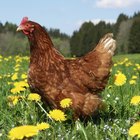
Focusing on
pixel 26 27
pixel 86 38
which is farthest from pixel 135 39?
pixel 26 27

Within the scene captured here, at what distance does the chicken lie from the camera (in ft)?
15.0

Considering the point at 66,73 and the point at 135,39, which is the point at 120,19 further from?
the point at 66,73

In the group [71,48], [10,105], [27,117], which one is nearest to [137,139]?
[27,117]

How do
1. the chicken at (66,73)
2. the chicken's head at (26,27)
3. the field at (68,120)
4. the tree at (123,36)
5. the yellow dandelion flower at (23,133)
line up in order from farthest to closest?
the tree at (123,36) < the chicken's head at (26,27) < the chicken at (66,73) < the field at (68,120) < the yellow dandelion flower at (23,133)

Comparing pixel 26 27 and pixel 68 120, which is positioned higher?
pixel 26 27

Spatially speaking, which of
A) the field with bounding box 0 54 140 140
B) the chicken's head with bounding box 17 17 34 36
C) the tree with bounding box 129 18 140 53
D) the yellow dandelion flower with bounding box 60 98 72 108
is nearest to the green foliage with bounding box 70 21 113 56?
the tree with bounding box 129 18 140 53

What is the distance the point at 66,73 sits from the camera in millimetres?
4793

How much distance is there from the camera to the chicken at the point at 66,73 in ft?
15.0

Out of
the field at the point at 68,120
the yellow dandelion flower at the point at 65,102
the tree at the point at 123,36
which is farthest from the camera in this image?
the tree at the point at 123,36

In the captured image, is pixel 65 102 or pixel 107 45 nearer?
pixel 65 102

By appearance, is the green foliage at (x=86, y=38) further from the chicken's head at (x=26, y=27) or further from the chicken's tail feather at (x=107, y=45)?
the chicken's head at (x=26, y=27)

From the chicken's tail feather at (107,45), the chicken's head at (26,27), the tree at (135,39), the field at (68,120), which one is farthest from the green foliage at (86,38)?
the chicken's head at (26,27)

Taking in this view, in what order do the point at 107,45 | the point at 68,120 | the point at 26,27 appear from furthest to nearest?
1. the point at 107,45
2. the point at 26,27
3. the point at 68,120

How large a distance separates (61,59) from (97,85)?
50 cm
